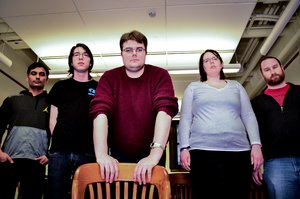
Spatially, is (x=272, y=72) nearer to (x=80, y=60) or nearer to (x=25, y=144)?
(x=80, y=60)

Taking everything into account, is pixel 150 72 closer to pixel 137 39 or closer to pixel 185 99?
pixel 137 39

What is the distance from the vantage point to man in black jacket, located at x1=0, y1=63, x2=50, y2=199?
1694 millimetres

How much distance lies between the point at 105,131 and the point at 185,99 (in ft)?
2.67

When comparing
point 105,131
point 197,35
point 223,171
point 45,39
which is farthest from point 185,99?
point 45,39

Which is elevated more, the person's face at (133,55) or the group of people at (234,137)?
the person's face at (133,55)

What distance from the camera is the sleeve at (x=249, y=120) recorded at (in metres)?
1.45

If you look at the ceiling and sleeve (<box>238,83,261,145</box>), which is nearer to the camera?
sleeve (<box>238,83,261,145</box>)

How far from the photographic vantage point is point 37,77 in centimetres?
216

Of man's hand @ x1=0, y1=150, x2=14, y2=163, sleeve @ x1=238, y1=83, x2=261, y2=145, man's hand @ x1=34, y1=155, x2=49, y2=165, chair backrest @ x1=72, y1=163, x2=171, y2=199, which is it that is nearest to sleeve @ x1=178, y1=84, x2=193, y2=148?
sleeve @ x1=238, y1=83, x2=261, y2=145

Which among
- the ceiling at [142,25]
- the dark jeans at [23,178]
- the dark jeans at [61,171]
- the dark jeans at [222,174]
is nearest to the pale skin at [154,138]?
the dark jeans at [222,174]

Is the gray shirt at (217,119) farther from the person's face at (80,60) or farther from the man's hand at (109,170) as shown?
the person's face at (80,60)

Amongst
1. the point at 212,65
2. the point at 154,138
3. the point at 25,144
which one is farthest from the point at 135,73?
the point at 25,144

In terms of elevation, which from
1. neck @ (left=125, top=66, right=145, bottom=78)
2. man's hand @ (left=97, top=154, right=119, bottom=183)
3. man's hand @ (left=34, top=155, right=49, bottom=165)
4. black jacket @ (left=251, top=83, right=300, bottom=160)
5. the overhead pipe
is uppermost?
the overhead pipe

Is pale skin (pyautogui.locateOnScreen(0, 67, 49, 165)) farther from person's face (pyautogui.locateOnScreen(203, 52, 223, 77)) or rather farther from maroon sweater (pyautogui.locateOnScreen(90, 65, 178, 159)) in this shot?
person's face (pyautogui.locateOnScreen(203, 52, 223, 77))
